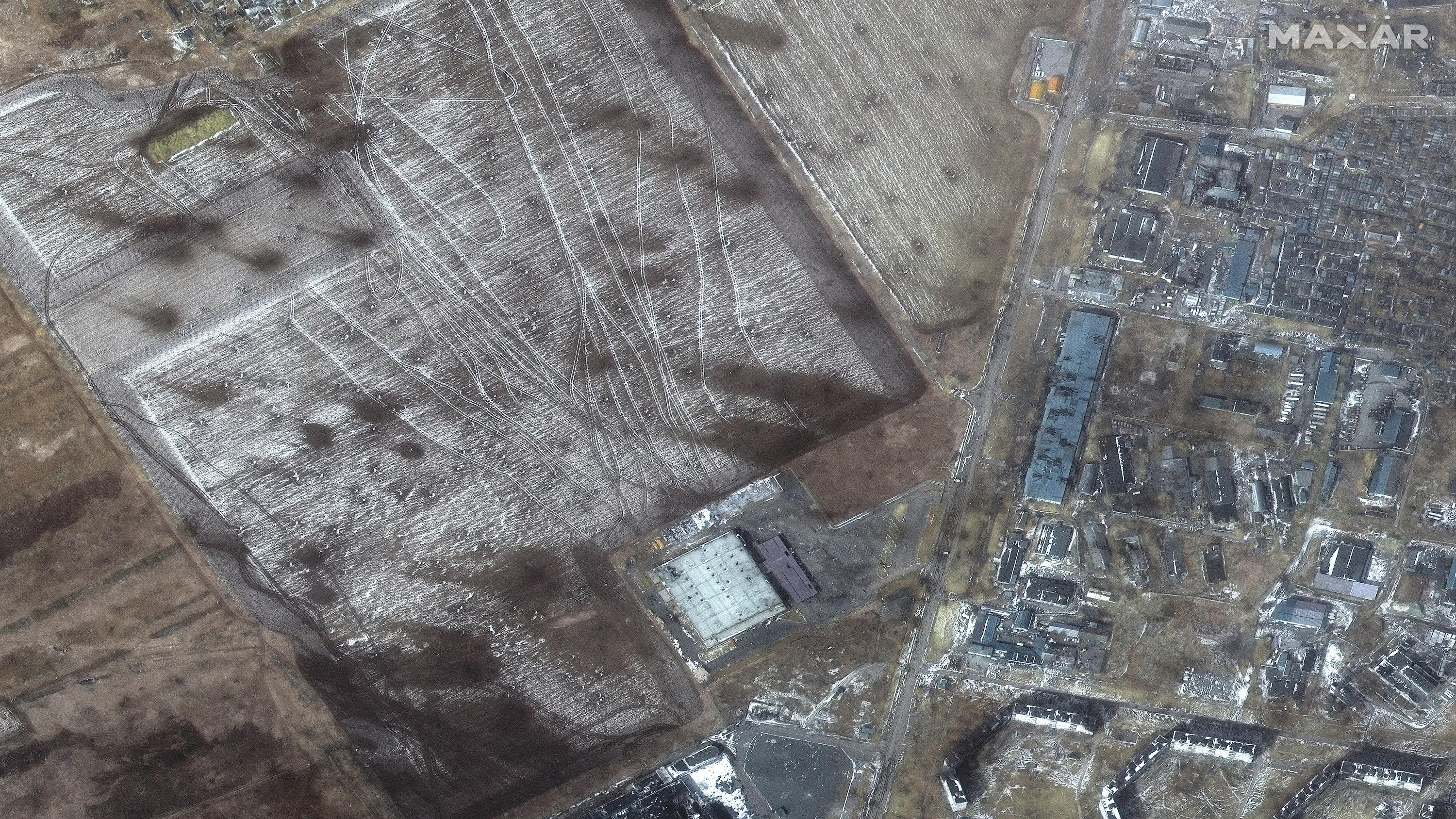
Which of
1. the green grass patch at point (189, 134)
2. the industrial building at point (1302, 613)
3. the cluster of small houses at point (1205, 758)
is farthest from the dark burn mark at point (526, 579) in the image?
the industrial building at point (1302, 613)

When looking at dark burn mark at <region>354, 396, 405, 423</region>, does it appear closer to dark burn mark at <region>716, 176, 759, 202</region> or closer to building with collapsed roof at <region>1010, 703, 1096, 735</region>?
dark burn mark at <region>716, 176, 759, 202</region>

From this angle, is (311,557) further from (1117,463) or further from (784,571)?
(1117,463)

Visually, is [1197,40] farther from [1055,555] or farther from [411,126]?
[411,126]

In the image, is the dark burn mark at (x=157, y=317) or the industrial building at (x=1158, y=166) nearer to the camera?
the dark burn mark at (x=157, y=317)


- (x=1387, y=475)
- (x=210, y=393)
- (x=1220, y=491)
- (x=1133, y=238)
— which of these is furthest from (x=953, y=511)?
(x=210, y=393)

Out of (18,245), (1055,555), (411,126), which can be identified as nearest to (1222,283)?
(1055,555)

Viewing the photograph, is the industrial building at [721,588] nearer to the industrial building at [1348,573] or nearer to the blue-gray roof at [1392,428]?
the industrial building at [1348,573]

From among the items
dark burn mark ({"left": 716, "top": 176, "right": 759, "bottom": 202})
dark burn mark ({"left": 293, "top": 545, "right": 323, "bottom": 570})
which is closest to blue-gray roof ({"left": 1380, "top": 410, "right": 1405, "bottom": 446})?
dark burn mark ({"left": 716, "top": 176, "right": 759, "bottom": 202})
